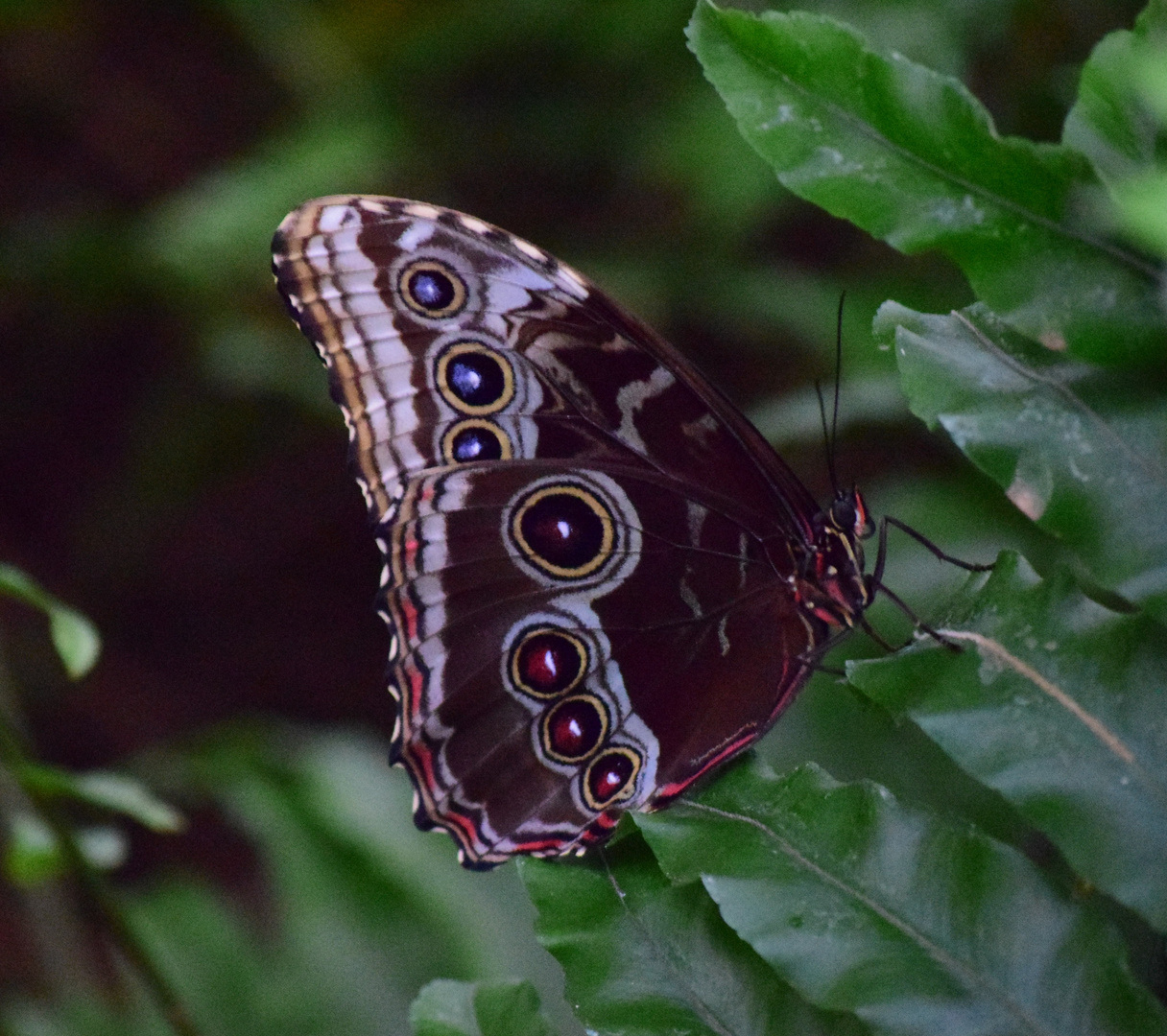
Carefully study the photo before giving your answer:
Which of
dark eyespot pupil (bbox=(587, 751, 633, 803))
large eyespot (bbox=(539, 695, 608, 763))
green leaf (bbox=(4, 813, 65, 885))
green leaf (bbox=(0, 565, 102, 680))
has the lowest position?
dark eyespot pupil (bbox=(587, 751, 633, 803))

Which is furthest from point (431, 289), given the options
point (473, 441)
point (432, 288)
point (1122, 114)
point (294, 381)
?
point (294, 381)

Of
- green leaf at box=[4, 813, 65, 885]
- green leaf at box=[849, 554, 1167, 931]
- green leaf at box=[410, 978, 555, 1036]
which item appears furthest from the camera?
green leaf at box=[4, 813, 65, 885]

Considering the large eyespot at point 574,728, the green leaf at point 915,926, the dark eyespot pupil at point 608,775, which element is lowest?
the green leaf at point 915,926

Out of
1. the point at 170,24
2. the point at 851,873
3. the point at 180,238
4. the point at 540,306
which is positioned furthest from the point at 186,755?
the point at 170,24

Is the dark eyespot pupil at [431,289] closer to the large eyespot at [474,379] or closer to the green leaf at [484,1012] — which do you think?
the large eyespot at [474,379]

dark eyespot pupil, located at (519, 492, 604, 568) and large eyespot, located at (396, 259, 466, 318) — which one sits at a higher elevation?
large eyespot, located at (396, 259, 466, 318)

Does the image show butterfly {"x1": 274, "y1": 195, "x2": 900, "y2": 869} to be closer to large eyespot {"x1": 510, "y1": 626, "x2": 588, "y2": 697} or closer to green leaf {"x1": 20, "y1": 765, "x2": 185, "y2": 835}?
large eyespot {"x1": 510, "y1": 626, "x2": 588, "y2": 697}

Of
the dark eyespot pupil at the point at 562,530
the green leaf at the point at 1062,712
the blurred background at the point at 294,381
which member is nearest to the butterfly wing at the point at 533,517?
the dark eyespot pupil at the point at 562,530

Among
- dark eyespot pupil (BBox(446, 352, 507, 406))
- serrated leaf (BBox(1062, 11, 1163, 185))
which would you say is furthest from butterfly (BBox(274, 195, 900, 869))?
serrated leaf (BBox(1062, 11, 1163, 185))
